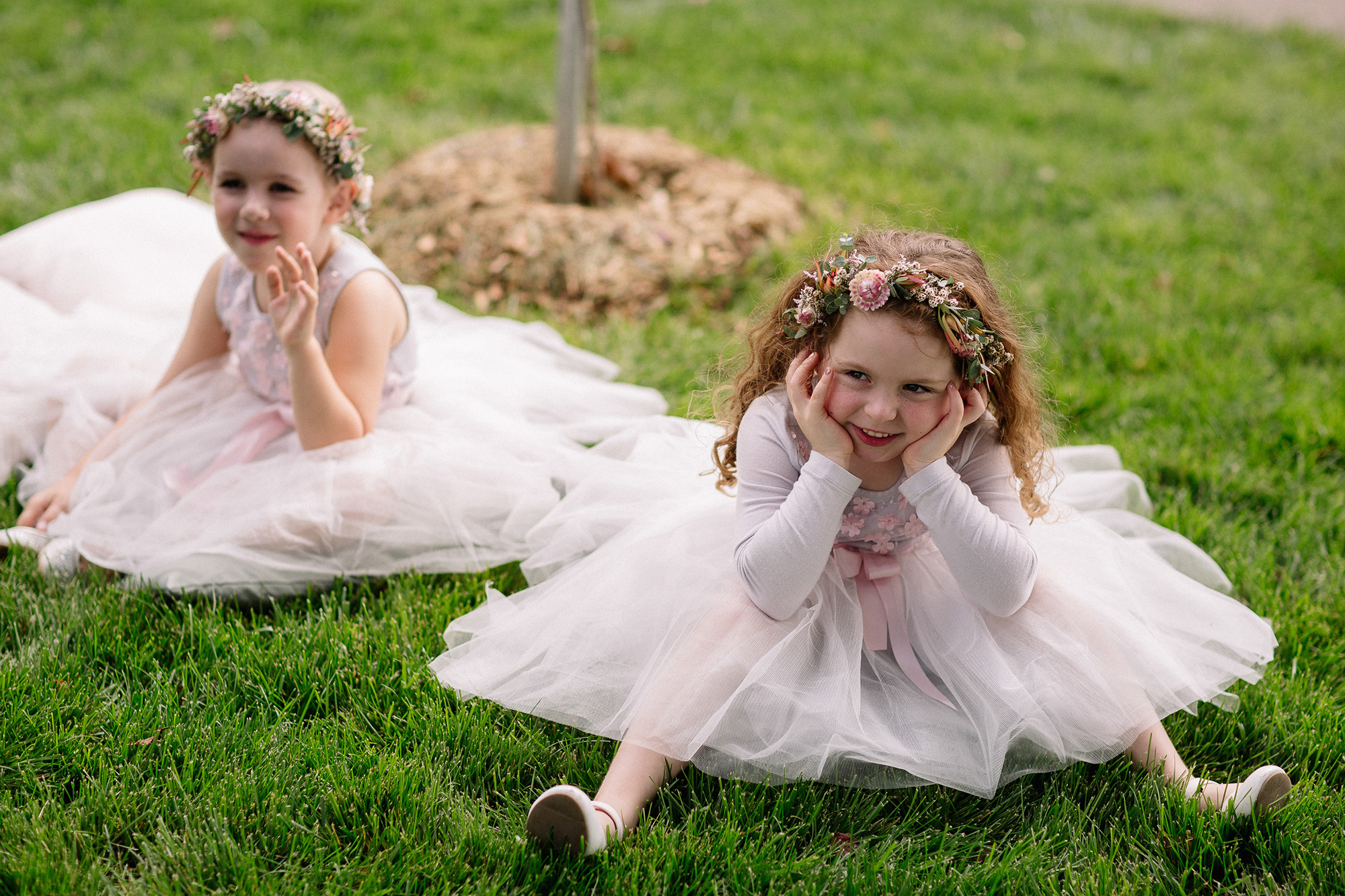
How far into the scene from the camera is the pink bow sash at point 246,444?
3.12 m

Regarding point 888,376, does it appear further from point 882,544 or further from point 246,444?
point 246,444

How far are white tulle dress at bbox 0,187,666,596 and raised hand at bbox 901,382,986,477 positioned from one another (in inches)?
47.3

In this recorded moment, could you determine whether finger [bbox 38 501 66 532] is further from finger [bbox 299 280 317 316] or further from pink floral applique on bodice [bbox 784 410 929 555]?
pink floral applique on bodice [bbox 784 410 929 555]

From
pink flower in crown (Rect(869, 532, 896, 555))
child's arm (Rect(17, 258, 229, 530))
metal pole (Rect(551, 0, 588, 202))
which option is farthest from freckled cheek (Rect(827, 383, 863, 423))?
metal pole (Rect(551, 0, 588, 202))

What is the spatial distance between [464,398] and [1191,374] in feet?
9.06

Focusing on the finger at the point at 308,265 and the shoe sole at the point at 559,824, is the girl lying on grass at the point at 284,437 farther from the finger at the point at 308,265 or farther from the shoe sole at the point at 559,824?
the shoe sole at the point at 559,824

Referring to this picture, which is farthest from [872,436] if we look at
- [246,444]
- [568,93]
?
[568,93]

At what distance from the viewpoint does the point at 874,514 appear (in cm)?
250

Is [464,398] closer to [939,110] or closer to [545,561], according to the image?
[545,561]

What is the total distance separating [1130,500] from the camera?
3357 millimetres

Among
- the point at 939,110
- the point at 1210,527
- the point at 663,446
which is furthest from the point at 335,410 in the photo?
the point at 939,110

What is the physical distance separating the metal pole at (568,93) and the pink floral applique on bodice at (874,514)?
267cm

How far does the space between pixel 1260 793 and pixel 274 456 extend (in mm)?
2581

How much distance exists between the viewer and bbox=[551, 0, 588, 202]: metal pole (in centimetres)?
457
